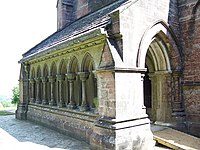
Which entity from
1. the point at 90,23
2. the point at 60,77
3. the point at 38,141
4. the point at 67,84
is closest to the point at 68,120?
the point at 38,141

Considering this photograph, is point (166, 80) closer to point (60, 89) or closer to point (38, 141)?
point (60, 89)

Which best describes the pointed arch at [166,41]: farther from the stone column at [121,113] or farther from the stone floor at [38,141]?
the stone floor at [38,141]

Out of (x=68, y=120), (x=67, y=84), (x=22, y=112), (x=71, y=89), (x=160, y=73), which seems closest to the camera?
(x=160, y=73)

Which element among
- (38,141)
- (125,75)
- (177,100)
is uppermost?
(125,75)

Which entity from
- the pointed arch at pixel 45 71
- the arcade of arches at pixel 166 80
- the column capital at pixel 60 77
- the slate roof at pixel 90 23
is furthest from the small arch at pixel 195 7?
the pointed arch at pixel 45 71

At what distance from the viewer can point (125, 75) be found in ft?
20.5

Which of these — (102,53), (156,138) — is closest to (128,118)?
(156,138)

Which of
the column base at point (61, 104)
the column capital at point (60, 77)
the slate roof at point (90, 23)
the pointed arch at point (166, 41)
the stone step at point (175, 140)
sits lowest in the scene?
the stone step at point (175, 140)

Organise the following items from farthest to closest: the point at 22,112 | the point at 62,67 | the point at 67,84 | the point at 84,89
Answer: the point at 22,112 < the point at 62,67 < the point at 67,84 < the point at 84,89

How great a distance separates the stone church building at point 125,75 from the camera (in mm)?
6191

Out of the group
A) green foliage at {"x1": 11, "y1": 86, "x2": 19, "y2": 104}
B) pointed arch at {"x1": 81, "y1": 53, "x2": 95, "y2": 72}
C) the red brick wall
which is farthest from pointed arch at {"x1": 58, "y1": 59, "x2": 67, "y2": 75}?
green foliage at {"x1": 11, "y1": 86, "x2": 19, "y2": 104}

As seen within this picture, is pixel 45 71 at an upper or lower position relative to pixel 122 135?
upper

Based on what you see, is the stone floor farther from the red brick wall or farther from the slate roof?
the red brick wall

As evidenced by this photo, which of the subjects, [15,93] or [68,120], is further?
[15,93]
